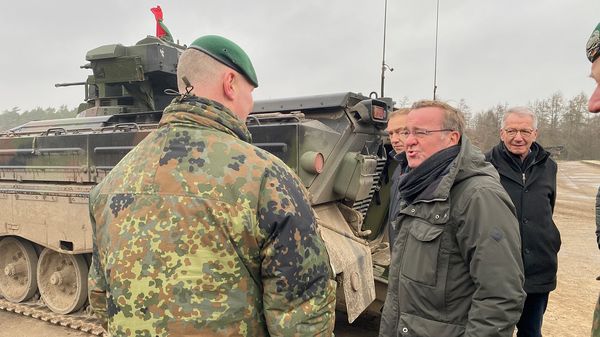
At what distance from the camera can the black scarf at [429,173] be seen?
6.92ft

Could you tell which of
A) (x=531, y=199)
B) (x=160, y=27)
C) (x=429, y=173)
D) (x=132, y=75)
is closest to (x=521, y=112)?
(x=531, y=199)

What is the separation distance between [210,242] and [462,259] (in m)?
1.10

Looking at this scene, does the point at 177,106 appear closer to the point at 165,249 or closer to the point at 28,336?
the point at 165,249

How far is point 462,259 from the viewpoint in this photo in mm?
1969

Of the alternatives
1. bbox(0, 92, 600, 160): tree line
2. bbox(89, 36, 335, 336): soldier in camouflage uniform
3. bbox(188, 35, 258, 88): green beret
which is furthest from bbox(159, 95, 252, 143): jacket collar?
bbox(0, 92, 600, 160): tree line

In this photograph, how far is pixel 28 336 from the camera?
4.92 m

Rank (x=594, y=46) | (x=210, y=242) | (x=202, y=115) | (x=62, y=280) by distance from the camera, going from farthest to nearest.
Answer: (x=62, y=280) → (x=594, y=46) → (x=202, y=115) → (x=210, y=242)

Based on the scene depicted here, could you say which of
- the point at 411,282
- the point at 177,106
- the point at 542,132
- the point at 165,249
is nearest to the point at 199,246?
the point at 165,249

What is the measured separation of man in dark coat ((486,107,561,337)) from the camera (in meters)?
3.14

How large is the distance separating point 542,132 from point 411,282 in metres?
44.3

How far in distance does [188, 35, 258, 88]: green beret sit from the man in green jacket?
3.15 ft

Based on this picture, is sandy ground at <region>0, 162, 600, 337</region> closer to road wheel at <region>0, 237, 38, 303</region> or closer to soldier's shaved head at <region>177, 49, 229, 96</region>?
road wheel at <region>0, 237, 38, 303</region>

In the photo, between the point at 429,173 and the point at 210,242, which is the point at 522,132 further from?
the point at 210,242

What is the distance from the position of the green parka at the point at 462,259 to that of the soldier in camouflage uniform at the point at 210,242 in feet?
2.07
